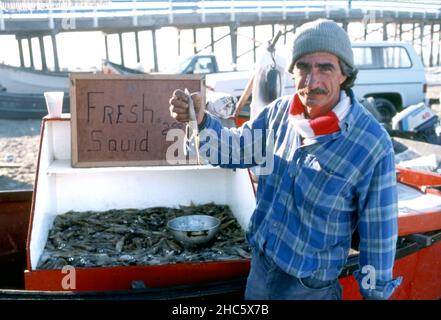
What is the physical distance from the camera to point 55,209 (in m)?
3.96

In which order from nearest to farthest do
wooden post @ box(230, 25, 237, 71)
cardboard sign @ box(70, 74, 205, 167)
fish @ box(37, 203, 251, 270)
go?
fish @ box(37, 203, 251, 270)
cardboard sign @ box(70, 74, 205, 167)
wooden post @ box(230, 25, 237, 71)

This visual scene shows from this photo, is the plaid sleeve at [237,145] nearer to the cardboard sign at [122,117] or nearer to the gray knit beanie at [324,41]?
the gray knit beanie at [324,41]

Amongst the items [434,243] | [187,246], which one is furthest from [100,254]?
[434,243]

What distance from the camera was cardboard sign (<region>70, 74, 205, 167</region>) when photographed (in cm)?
361

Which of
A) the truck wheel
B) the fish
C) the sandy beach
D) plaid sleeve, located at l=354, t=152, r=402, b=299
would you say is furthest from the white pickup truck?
plaid sleeve, located at l=354, t=152, r=402, b=299

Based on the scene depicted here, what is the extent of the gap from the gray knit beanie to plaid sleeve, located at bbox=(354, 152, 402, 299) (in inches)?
18.6

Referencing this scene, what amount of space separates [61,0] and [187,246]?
6.29 meters

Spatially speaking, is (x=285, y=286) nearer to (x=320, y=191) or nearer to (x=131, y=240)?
(x=320, y=191)

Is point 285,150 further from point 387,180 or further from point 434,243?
point 434,243

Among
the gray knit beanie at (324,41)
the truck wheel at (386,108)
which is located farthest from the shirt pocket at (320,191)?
the truck wheel at (386,108)

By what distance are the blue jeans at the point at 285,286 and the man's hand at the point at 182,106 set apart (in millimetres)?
Result: 725

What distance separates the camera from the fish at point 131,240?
321 centimetres

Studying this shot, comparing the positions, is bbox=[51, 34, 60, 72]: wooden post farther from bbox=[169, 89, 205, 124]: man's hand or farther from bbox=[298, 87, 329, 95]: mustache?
bbox=[298, 87, 329, 95]: mustache

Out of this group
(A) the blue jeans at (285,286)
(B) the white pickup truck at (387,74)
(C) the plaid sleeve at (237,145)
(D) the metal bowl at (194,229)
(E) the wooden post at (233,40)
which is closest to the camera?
(A) the blue jeans at (285,286)
